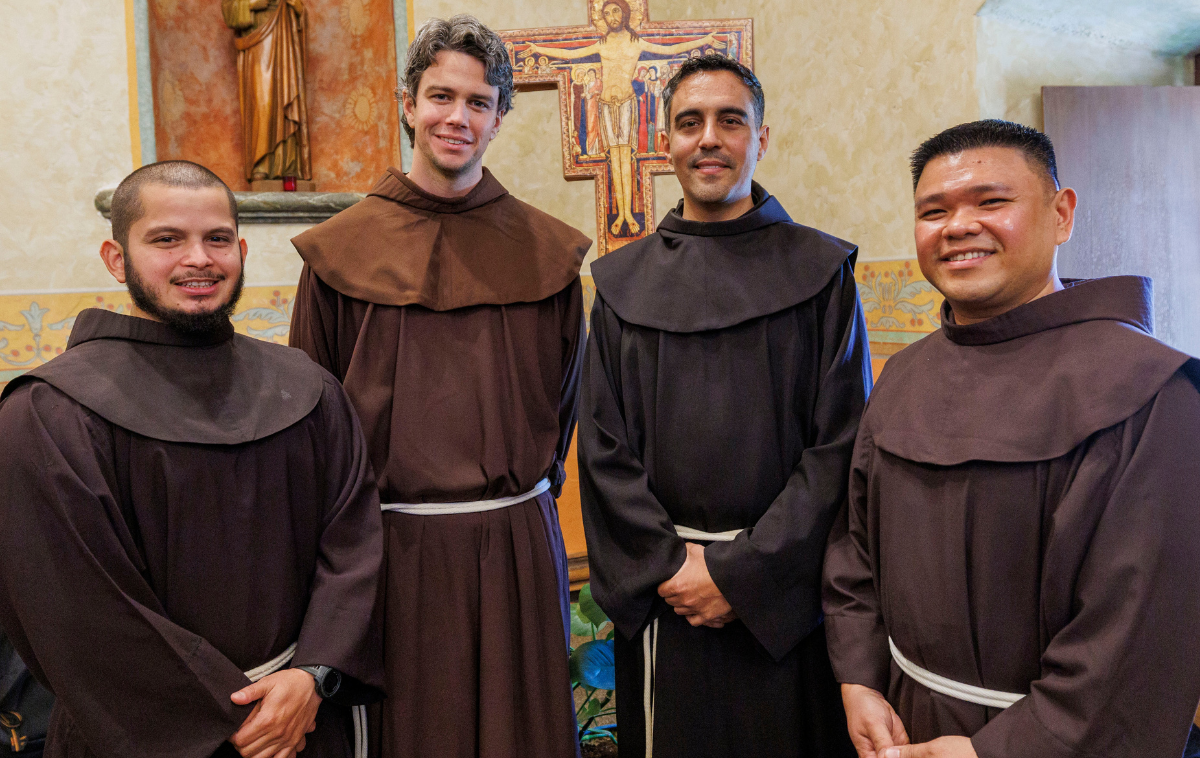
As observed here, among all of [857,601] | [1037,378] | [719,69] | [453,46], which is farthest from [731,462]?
[453,46]

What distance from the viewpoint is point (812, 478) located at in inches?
83.2

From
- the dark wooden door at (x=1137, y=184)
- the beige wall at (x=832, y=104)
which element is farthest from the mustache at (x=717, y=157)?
the dark wooden door at (x=1137, y=184)

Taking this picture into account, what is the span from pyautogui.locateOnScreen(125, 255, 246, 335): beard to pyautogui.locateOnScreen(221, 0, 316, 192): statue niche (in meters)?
3.02

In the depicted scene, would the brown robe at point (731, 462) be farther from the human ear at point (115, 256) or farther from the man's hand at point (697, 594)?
the human ear at point (115, 256)

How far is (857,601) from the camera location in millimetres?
1921

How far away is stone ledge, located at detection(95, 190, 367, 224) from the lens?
4.41m

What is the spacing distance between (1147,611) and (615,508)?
1168 mm

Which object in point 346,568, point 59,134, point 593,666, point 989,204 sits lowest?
point 593,666

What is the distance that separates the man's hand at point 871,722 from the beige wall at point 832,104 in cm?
302

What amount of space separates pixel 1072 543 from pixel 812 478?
0.68m

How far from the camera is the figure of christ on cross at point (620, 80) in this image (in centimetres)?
300

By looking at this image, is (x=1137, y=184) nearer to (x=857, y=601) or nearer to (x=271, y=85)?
(x=857, y=601)

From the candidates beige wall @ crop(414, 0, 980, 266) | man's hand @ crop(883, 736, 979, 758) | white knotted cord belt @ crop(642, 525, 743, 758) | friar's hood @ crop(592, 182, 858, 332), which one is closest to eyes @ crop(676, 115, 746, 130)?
friar's hood @ crop(592, 182, 858, 332)

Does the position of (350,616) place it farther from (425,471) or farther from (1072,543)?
(1072,543)
